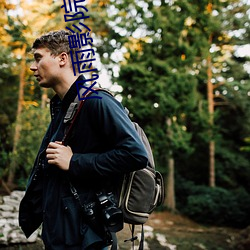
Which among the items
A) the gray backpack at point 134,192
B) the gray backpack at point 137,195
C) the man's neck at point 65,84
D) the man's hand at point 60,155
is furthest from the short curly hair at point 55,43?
the gray backpack at point 137,195

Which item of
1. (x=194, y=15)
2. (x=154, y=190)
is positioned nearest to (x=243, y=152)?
(x=194, y=15)

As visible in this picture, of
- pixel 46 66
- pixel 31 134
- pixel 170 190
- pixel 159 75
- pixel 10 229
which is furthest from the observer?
pixel 170 190

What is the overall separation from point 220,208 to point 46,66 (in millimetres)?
14885

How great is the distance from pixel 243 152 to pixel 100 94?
19.0 metres

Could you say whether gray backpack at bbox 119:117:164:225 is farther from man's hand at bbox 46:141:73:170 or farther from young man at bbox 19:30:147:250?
man's hand at bbox 46:141:73:170

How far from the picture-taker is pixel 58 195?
1.65m

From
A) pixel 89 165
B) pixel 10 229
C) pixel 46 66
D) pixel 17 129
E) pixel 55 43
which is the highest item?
pixel 55 43

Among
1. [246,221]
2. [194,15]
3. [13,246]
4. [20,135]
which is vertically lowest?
[246,221]

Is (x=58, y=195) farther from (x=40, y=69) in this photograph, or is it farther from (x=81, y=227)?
(x=40, y=69)

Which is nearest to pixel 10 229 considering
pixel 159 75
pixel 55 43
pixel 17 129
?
pixel 55 43

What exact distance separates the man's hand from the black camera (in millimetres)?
213

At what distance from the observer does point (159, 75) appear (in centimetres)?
1441

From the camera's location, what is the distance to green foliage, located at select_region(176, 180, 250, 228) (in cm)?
1507

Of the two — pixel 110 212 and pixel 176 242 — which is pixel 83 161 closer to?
pixel 110 212
